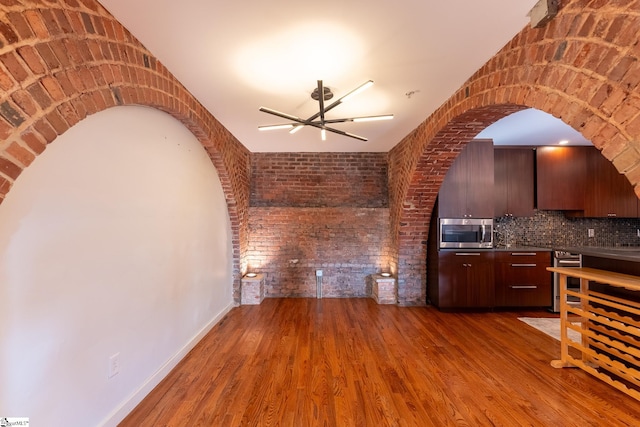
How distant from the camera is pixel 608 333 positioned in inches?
82.5

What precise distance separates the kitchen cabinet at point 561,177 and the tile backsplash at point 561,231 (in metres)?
0.31

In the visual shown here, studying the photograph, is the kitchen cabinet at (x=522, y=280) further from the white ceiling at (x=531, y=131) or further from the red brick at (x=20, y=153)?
the red brick at (x=20, y=153)

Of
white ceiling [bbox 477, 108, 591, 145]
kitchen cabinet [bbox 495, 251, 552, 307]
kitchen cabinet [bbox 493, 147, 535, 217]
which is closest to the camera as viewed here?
white ceiling [bbox 477, 108, 591, 145]

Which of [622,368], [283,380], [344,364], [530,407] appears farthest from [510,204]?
[283,380]

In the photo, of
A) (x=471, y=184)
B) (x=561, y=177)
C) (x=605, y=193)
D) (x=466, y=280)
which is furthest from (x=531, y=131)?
(x=466, y=280)

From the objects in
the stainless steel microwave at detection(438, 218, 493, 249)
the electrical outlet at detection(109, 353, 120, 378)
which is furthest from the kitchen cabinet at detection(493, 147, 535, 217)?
the electrical outlet at detection(109, 353, 120, 378)

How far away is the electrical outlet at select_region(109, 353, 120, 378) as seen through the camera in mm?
1687

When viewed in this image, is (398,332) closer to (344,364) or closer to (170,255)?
(344,364)

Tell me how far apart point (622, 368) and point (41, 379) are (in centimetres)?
379

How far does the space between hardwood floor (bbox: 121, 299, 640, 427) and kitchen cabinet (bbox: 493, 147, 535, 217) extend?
1.87 meters

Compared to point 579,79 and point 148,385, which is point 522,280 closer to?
point 579,79

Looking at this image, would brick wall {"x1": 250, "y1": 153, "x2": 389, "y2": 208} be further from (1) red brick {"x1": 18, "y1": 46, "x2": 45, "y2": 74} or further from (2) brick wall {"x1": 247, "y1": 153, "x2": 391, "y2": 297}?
(1) red brick {"x1": 18, "y1": 46, "x2": 45, "y2": 74}

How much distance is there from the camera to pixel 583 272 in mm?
2230

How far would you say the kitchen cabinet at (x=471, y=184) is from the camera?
3.83 meters
